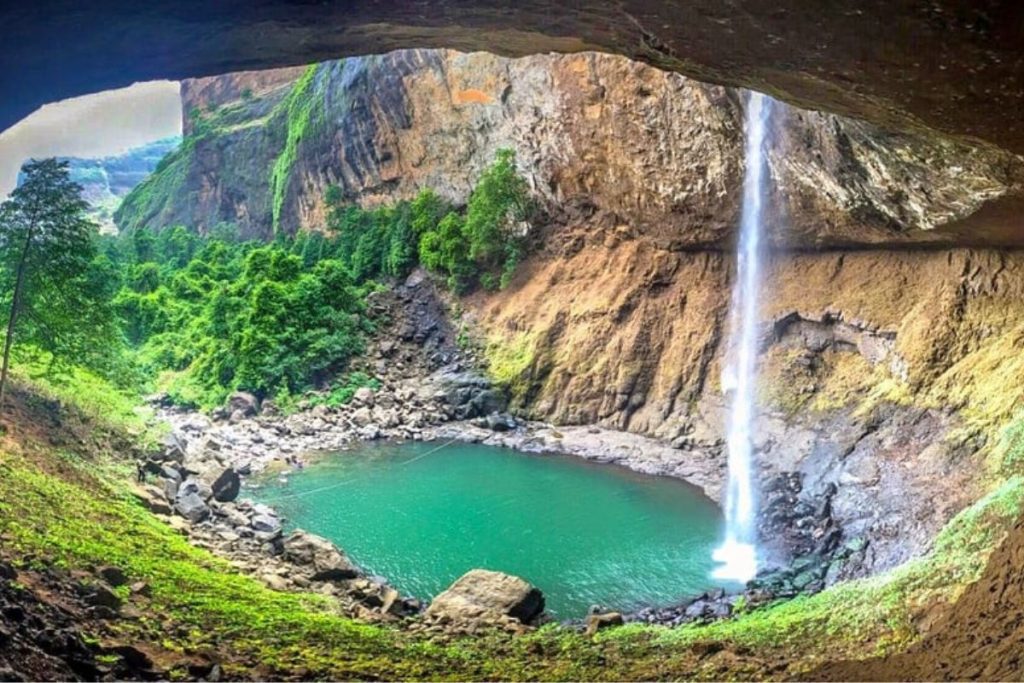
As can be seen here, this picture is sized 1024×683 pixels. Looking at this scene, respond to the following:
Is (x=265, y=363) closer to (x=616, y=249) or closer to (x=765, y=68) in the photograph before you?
(x=616, y=249)

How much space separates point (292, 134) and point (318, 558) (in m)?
29.6

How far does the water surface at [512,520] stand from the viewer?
11352 millimetres

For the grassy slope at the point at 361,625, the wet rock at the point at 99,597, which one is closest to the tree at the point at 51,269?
the grassy slope at the point at 361,625

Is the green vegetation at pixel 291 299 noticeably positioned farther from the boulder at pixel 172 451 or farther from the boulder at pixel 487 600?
the boulder at pixel 487 600

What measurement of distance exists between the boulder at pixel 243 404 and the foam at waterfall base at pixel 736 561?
44.7 ft

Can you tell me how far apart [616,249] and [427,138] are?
1027 cm

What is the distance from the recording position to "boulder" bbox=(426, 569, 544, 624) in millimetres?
9016

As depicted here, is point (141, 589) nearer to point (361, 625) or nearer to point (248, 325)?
point (361, 625)

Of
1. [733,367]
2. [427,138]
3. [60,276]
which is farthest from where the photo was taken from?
[427,138]

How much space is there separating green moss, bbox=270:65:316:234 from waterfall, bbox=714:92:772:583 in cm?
2306

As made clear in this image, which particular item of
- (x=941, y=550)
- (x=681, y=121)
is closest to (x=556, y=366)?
(x=681, y=121)

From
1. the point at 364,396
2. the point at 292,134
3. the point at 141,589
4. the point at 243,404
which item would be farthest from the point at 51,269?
the point at 292,134

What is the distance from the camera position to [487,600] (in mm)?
9258

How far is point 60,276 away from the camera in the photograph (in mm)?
10195
